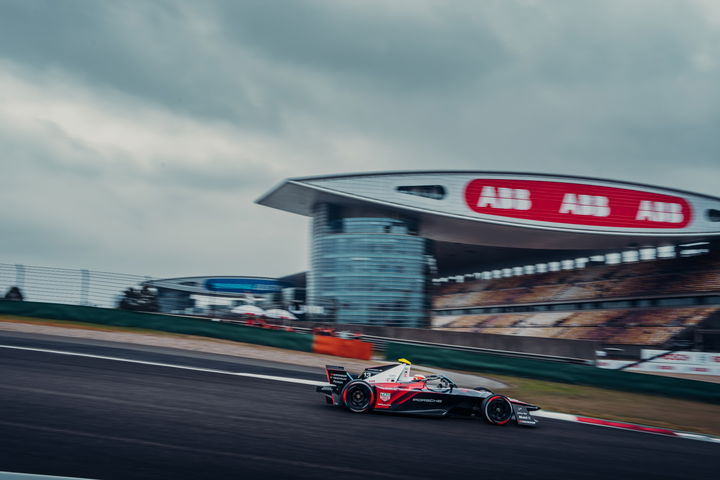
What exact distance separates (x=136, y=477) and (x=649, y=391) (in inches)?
677

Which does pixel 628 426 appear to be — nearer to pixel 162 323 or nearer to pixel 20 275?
pixel 162 323

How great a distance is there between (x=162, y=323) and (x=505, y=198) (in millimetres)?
30804

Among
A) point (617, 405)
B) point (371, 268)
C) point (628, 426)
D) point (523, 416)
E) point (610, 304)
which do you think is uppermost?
point (371, 268)

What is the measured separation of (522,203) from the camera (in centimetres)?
4350

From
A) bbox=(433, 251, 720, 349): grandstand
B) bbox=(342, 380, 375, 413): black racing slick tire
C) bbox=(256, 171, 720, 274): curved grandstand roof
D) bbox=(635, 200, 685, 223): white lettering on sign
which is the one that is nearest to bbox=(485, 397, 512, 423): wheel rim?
bbox=(342, 380, 375, 413): black racing slick tire

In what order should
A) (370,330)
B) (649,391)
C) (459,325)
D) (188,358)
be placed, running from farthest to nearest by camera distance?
(459,325), (370,330), (649,391), (188,358)

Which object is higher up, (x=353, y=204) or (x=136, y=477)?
(x=353, y=204)

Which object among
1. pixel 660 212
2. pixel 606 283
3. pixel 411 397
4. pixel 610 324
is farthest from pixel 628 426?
pixel 606 283

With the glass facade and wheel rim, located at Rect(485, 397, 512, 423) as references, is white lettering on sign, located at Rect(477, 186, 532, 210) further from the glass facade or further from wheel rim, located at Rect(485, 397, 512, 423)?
wheel rim, located at Rect(485, 397, 512, 423)

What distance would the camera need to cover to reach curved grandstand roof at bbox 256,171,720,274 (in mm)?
41812

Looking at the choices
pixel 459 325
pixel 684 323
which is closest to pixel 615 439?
pixel 684 323

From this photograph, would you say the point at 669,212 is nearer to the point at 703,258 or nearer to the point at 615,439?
the point at 703,258

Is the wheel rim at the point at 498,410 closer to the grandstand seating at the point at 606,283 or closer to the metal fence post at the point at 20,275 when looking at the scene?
the metal fence post at the point at 20,275

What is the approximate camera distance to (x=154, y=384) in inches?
386
